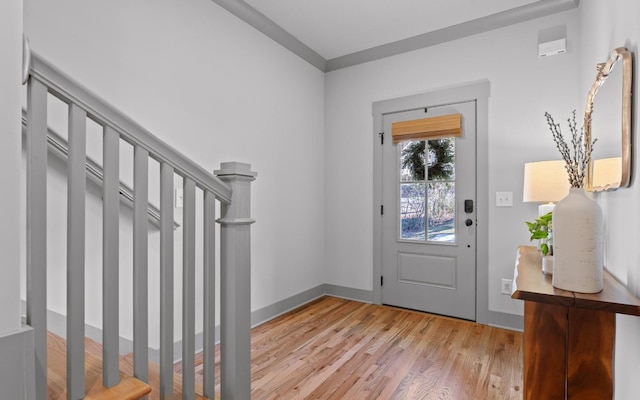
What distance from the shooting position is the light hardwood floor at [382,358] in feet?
6.37

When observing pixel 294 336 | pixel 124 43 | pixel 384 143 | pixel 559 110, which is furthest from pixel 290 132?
pixel 559 110

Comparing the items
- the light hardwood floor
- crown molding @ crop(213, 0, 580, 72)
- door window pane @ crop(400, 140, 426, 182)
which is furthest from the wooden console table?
crown molding @ crop(213, 0, 580, 72)

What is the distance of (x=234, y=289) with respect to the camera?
47.6 inches

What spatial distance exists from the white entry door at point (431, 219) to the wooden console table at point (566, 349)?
66.5 inches

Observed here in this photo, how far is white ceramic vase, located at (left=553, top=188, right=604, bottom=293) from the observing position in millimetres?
1168

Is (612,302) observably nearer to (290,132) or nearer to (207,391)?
(207,391)

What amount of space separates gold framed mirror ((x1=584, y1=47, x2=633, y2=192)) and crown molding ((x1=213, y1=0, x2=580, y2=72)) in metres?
1.27

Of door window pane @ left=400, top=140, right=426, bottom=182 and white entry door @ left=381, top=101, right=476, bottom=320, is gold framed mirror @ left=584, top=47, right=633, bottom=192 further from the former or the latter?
door window pane @ left=400, top=140, right=426, bottom=182

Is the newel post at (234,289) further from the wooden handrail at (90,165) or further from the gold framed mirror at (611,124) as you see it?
the gold framed mirror at (611,124)

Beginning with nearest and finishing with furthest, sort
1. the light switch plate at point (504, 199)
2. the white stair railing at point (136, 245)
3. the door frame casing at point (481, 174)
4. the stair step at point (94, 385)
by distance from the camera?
the white stair railing at point (136, 245) → the stair step at point (94, 385) → the light switch plate at point (504, 199) → the door frame casing at point (481, 174)

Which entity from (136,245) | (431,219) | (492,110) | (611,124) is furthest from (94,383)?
(492,110)

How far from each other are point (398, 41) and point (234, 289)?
2.96 meters

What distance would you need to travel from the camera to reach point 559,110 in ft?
8.65

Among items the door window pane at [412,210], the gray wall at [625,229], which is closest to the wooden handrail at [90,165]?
the gray wall at [625,229]
